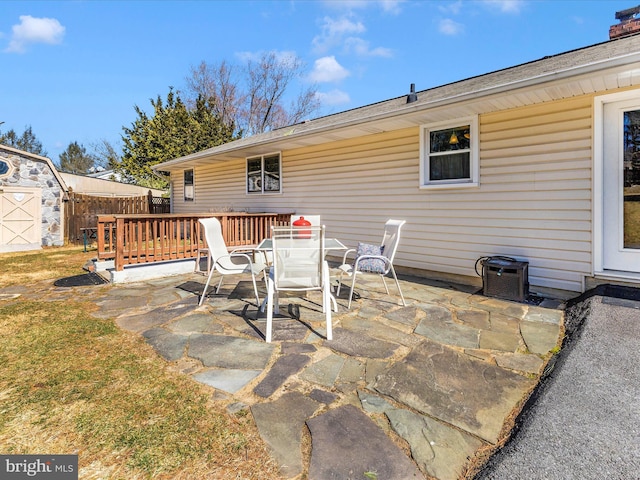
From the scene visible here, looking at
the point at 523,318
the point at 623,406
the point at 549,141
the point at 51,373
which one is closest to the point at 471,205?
the point at 549,141

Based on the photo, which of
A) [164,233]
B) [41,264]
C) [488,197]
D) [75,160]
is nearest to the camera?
[488,197]

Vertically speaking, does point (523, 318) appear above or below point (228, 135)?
below

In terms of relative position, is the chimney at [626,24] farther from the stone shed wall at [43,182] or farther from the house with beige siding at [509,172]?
the stone shed wall at [43,182]

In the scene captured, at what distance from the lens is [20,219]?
30.1ft

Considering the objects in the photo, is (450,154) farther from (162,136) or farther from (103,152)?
(103,152)

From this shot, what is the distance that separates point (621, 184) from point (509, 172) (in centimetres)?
119

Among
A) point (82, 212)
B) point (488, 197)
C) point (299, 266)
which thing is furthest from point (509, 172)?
point (82, 212)

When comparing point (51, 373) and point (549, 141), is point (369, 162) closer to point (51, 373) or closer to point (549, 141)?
point (549, 141)

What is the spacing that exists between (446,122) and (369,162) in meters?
1.60

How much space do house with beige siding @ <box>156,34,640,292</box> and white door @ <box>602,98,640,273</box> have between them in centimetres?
1

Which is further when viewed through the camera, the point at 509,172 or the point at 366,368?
the point at 509,172

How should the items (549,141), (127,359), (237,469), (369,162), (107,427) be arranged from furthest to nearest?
(369,162) → (549,141) → (127,359) → (107,427) → (237,469)

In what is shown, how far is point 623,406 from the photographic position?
1.88m

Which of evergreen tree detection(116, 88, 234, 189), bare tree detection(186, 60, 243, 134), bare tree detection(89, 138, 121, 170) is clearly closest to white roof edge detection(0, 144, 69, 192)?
evergreen tree detection(116, 88, 234, 189)
